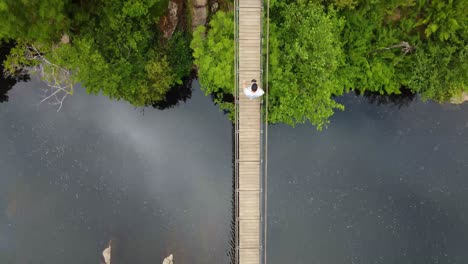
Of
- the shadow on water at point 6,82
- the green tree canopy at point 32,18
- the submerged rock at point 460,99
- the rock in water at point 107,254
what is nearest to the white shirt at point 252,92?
the green tree canopy at point 32,18

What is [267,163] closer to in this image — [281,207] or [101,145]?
[281,207]

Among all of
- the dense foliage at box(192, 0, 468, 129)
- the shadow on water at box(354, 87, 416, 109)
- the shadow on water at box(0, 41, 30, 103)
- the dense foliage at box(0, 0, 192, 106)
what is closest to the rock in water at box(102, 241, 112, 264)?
the dense foliage at box(0, 0, 192, 106)

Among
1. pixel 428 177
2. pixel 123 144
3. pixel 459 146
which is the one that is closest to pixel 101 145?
pixel 123 144

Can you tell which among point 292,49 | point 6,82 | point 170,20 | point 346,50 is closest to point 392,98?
point 346,50

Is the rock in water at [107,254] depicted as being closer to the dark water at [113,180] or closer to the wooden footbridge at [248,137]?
the dark water at [113,180]

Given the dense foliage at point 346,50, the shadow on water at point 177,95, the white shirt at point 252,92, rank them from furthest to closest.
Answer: the shadow on water at point 177,95 → the dense foliage at point 346,50 → the white shirt at point 252,92

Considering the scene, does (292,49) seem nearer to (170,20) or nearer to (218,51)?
(218,51)

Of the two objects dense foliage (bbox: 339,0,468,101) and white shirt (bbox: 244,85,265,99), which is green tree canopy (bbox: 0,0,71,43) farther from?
dense foliage (bbox: 339,0,468,101)
